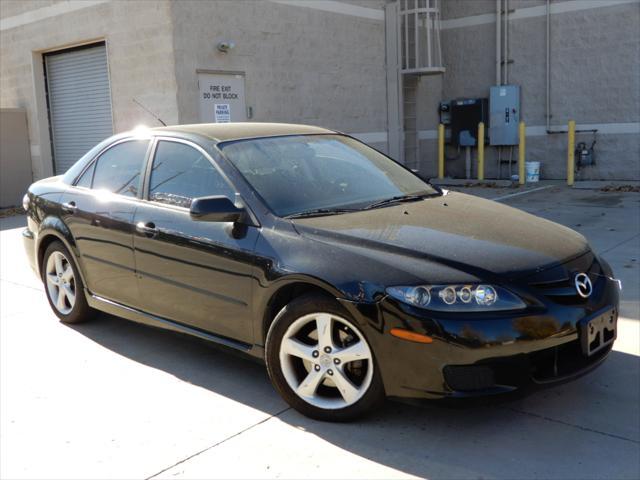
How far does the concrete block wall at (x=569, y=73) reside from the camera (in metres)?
14.4

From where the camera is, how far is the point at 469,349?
305 cm

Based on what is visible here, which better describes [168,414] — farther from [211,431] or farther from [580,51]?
[580,51]

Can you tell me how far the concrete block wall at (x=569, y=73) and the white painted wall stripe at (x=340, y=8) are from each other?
2321 mm

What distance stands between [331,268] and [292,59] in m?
11.0

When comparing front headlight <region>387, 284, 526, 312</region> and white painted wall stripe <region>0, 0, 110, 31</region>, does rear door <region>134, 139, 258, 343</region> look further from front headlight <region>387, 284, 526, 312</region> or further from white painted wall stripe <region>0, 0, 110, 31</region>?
white painted wall stripe <region>0, 0, 110, 31</region>

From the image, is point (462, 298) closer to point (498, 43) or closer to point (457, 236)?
point (457, 236)

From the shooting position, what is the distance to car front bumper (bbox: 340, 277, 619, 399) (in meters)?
3.06

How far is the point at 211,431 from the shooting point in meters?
3.51

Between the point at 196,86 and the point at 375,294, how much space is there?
378 inches

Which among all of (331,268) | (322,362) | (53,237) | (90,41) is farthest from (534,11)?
(322,362)

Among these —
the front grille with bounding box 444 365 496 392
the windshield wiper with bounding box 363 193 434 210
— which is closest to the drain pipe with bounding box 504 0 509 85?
the windshield wiper with bounding box 363 193 434 210

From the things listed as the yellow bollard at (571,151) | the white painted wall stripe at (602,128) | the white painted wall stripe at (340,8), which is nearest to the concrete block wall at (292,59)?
the white painted wall stripe at (340,8)

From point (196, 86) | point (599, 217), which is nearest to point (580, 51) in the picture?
point (599, 217)

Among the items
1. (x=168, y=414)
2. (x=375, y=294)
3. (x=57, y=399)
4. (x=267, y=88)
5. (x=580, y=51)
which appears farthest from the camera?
(x=580, y=51)
